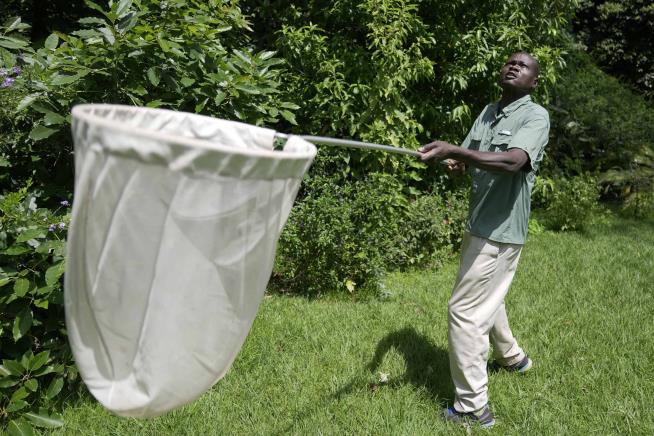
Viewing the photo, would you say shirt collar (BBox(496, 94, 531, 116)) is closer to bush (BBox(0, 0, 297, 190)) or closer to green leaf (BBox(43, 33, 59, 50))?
bush (BBox(0, 0, 297, 190))

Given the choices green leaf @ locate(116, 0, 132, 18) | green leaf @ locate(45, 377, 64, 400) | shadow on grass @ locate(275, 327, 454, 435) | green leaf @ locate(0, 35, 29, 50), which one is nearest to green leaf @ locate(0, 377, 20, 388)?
green leaf @ locate(45, 377, 64, 400)

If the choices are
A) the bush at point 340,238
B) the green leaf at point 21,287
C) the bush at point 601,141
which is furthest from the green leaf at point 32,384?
the bush at point 601,141

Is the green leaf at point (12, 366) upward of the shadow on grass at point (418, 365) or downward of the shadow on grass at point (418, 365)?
upward

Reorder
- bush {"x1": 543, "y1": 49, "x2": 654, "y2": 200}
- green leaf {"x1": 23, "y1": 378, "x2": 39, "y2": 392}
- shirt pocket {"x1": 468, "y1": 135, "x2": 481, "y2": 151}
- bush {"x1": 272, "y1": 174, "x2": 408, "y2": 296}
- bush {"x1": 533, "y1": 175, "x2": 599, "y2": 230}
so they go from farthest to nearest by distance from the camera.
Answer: bush {"x1": 543, "y1": 49, "x2": 654, "y2": 200}
bush {"x1": 533, "y1": 175, "x2": 599, "y2": 230}
bush {"x1": 272, "y1": 174, "x2": 408, "y2": 296}
shirt pocket {"x1": 468, "y1": 135, "x2": 481, "y2": 151}
green leaf {"x1": 23, "y1": 378, "x2": 39, "y2": 392}

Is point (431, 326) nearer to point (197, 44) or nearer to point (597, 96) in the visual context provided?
point (197, 44)

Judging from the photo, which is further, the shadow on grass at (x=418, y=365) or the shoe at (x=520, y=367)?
the shoe at (x=520, y=367)

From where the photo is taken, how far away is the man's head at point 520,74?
295 centimetres

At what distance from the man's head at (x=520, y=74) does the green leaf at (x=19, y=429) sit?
285cm

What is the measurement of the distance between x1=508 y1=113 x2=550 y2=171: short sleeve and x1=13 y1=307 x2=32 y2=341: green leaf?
2.39 metres

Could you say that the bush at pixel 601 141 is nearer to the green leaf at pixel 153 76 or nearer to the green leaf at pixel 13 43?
the green leaf at pixel 153 76

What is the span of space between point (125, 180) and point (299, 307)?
10.6 feet

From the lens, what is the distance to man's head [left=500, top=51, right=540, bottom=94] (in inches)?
116

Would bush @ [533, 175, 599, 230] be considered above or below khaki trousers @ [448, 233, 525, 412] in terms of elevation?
below

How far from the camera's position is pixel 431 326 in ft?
13.7
